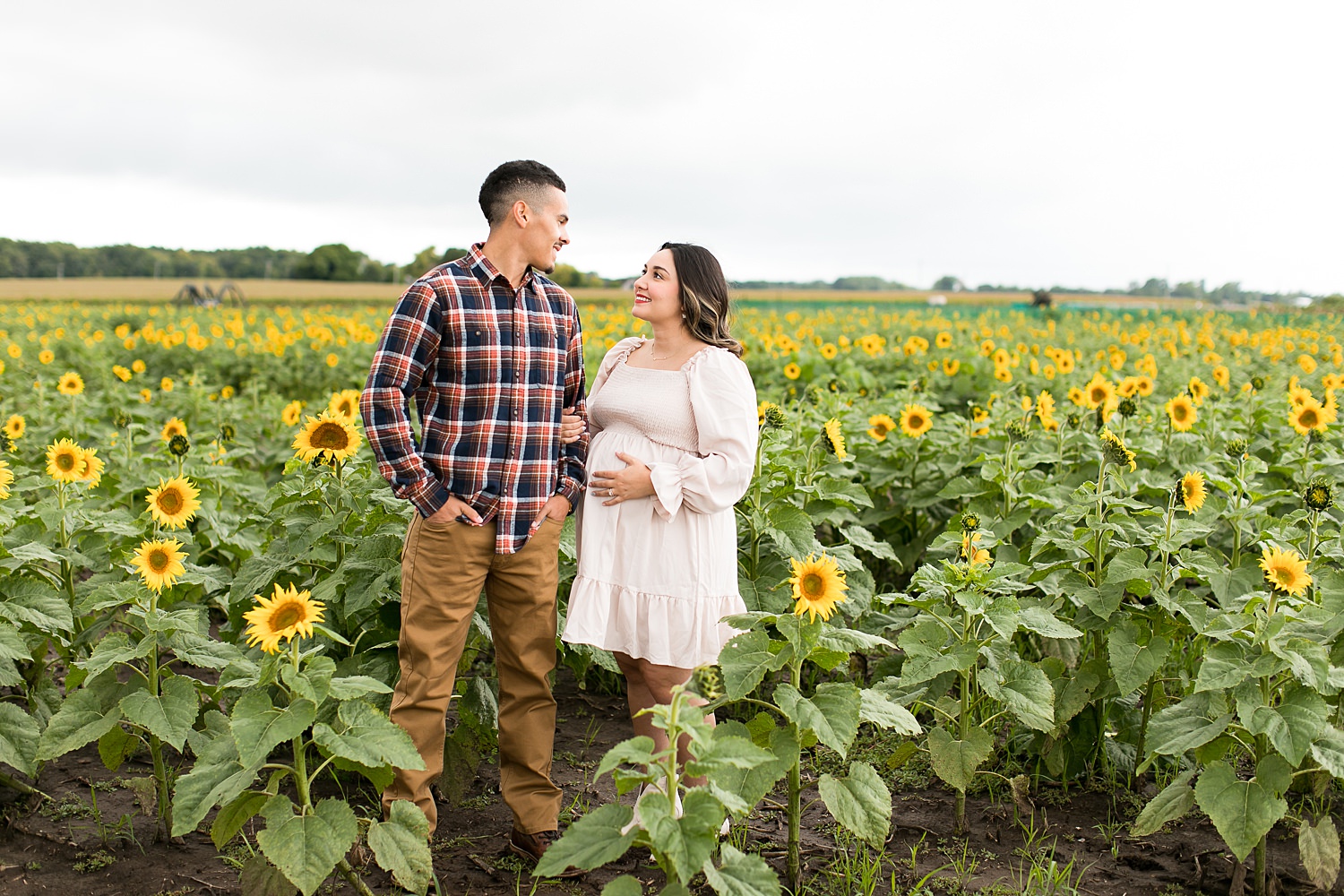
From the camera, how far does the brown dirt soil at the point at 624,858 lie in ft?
10.1

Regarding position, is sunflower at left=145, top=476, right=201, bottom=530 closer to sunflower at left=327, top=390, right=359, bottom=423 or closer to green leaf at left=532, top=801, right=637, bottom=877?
sunflower at left=327, top=390, right=359, bottom=423

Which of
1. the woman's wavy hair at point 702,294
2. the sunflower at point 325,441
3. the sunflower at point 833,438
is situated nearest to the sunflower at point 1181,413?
the sunflower at point 833,438

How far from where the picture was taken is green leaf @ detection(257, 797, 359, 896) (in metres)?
2.44

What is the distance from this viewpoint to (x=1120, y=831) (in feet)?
11.2

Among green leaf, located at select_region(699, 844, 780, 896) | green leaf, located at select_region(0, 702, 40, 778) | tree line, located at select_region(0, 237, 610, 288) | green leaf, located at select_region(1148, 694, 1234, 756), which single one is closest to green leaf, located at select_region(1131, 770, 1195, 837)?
green leaf, located at select_region(1148, 694, 1234, 756)

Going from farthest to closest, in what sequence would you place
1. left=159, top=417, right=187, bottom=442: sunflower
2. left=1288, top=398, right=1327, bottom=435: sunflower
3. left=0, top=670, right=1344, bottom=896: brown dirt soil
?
left=159, top=417, right=187, bottom=442: sunflower → left=1288, top=398, right=1327, bottom=435: sunflower → left=0, top=670, right=1344, bottom=896: brown dirt soil

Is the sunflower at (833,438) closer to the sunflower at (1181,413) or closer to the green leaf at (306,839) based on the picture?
the sunflower at (1181,413)

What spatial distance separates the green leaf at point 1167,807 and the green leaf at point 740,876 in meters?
1.24

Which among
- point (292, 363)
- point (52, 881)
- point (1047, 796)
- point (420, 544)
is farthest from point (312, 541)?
point (292, 363)

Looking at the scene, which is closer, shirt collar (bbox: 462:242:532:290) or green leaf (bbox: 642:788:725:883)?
green leaf (bbox: 642:788:725:883)

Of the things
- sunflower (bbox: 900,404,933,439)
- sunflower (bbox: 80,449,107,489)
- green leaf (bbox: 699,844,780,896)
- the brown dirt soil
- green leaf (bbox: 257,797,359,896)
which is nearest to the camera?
green leaf (bbox: 699,844,780,896)

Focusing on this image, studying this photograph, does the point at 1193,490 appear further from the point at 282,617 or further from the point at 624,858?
the point at 282,617

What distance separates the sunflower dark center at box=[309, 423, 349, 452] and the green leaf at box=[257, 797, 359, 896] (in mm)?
1120

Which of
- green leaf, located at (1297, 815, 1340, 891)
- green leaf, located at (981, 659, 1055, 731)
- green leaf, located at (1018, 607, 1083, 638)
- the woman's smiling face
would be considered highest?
the woman's smiling face
